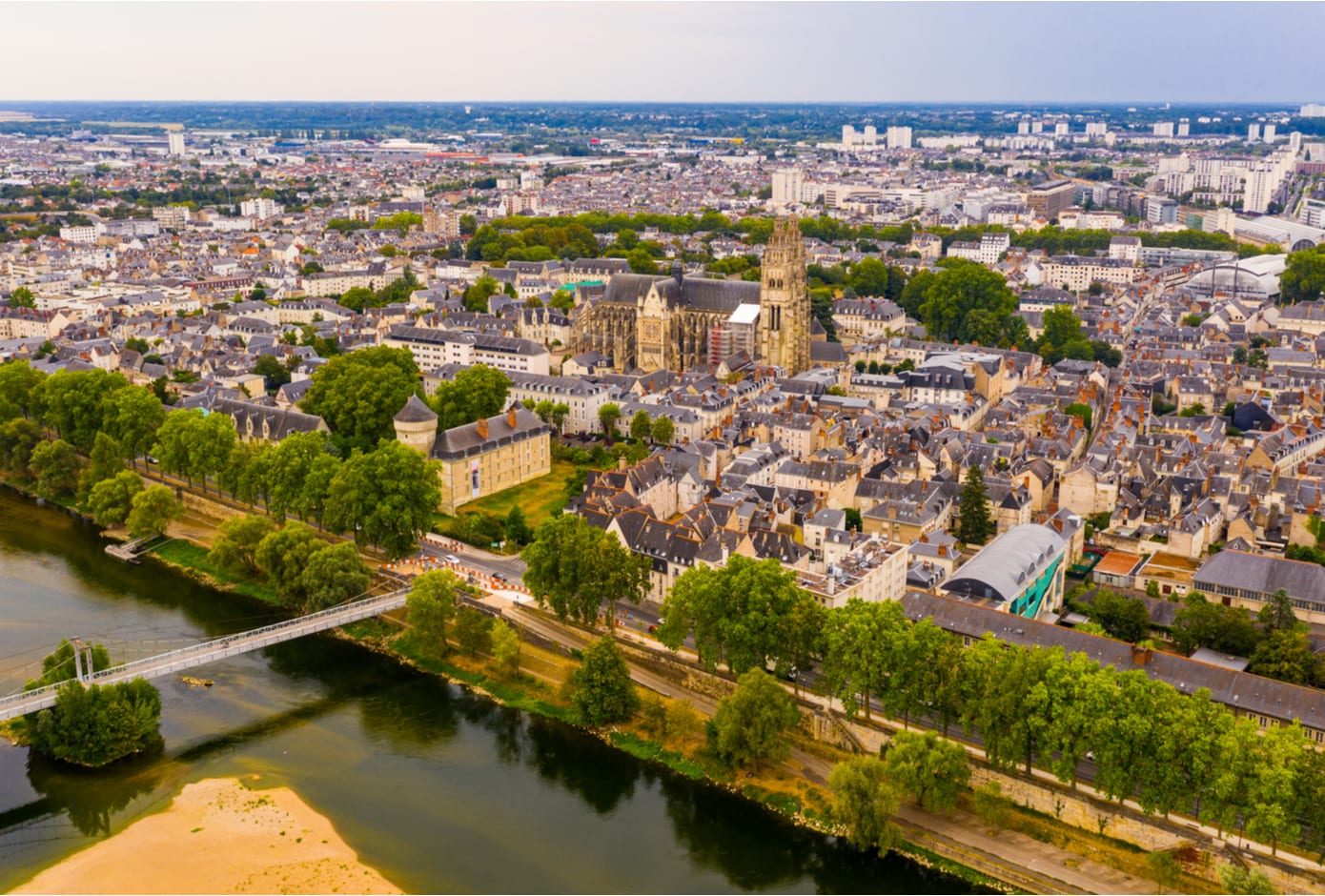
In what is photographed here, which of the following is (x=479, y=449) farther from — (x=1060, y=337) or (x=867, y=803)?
(x=1060, y=337)

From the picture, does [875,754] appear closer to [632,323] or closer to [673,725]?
[673,725]

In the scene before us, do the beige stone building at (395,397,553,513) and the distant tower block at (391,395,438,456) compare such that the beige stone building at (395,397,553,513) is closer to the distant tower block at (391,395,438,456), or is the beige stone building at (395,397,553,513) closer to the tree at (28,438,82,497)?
the distant tower block at (391,395,438,456)

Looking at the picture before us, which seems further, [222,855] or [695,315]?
[695,315]

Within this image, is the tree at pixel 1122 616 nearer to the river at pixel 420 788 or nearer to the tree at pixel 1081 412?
the river at pixel 420 788

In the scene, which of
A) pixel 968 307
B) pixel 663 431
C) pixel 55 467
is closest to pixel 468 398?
pixel 663 431

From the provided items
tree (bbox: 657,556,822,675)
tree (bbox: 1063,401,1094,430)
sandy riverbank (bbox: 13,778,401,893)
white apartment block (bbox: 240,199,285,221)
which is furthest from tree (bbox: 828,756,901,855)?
white apartment block (bbox: 240,199,285,221)
